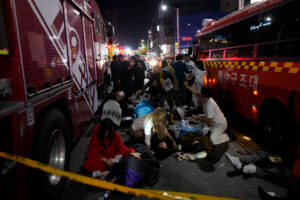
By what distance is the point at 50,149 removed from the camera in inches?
104

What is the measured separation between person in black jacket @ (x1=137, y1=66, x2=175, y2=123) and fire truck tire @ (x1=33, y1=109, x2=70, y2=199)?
3.89 meters

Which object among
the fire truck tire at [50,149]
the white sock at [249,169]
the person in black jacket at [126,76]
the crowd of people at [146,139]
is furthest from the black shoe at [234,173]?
the person in black jacket at [126,76]

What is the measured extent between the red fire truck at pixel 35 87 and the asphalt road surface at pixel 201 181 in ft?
1.67

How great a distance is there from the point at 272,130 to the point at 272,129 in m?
0.02

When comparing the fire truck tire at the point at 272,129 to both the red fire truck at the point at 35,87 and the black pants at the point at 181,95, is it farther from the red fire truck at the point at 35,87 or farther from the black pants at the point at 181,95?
the black pants at the point at 181,95

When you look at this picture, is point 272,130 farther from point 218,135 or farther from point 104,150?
point 104,150

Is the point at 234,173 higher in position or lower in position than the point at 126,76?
lower

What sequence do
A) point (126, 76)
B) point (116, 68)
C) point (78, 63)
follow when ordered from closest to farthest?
1. point (78, 63)
2. point (116, 68)
3. point (126, 76)

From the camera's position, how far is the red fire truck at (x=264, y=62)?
3969 mm

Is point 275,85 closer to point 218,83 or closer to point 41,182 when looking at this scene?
point 218,83

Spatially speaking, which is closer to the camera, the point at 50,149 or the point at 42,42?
the point at 42,42

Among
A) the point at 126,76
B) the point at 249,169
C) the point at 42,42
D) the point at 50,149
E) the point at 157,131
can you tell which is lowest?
the point at 249,169

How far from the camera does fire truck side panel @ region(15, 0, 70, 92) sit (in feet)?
7.03

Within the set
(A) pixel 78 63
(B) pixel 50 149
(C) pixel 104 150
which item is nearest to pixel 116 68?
(A) pixel 78 63
